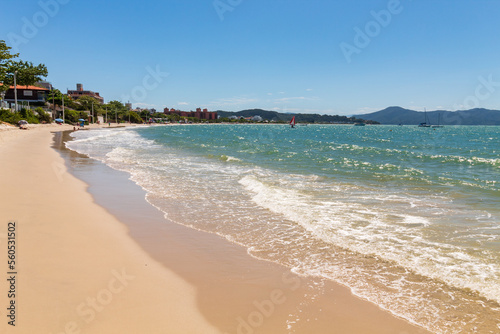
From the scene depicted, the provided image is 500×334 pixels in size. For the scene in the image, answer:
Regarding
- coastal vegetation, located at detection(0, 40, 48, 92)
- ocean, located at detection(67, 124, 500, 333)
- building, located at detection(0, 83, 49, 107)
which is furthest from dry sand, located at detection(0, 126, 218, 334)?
building, located at detection(0, 83, 49, 107)

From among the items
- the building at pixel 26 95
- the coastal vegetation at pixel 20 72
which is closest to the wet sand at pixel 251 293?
the coastal vegetation at pixel 20 72

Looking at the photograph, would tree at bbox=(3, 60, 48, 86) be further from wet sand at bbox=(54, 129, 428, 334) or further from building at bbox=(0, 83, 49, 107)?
wet sand at bbox=(54, 129, 428, 334)

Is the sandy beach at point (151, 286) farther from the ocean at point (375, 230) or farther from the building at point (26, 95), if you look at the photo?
the building at point (26, 95)

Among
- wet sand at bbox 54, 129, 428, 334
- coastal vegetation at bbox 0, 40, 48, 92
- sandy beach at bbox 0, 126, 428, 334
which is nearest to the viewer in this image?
sandy beach at bbox 0, 126, 428, 334

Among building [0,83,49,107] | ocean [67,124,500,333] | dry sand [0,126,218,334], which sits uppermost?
building [0,83,49,107]

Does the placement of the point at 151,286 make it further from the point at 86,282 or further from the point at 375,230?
the point at 375,230

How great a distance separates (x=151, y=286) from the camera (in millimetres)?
5328

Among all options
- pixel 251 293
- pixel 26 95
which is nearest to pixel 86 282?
pixel 251 293

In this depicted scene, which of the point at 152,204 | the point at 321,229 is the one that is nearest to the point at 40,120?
the point at 152,204

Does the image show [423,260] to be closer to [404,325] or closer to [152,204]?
[404,325]

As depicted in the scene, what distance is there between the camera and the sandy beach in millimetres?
4352

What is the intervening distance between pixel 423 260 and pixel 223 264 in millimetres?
3851

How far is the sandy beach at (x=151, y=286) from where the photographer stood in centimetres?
435

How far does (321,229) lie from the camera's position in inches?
338
